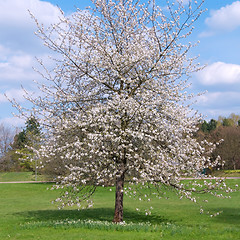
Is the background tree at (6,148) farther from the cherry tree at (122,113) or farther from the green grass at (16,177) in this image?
the cherry tree at (122,113)

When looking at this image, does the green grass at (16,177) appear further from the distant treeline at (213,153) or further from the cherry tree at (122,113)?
the cherry tree at (122,113)

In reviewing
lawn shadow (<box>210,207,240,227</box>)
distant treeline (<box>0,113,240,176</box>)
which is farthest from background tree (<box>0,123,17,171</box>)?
lawn shadow (<box>210,207,240,227</box>)

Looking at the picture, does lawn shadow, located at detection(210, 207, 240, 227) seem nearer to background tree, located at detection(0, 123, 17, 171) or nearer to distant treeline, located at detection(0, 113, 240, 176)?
distant treeline, located at detection(0, 113, 240, 176)

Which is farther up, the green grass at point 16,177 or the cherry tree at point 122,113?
the cherry tree at point 122,113

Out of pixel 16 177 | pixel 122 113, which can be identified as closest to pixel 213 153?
pixel 16 177

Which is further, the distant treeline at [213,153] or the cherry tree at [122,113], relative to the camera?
the distant treeline at [213,153]

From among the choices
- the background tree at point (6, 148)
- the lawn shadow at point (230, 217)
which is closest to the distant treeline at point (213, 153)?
the background tree at point (6, 148)

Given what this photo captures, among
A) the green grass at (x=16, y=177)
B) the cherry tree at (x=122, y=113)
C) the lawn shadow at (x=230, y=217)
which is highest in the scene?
the cherry tree at (x=122, y=113)

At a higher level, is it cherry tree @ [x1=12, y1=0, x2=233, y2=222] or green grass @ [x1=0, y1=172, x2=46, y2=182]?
cherry tree @ [x1=12, y1=0, x2=233, y2=222]

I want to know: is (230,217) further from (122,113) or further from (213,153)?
(213,153)

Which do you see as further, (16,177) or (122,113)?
(16,177)

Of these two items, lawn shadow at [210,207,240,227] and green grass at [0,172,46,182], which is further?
green grass at [0,172,46,182]

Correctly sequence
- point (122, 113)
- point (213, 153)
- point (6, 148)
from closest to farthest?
Answer: point (122, 113)
point (213, 153)
point (6, 148)

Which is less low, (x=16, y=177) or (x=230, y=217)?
(x=16, y=177)
